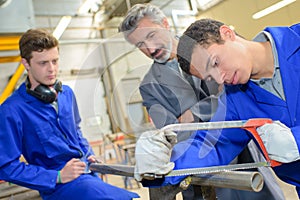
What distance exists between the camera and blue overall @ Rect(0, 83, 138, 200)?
3.70 ft

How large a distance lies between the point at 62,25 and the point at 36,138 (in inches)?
202

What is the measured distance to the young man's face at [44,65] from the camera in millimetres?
1222

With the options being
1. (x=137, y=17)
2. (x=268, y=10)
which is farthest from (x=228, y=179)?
(x=268, y=10)

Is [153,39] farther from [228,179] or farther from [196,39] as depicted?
[228,179]

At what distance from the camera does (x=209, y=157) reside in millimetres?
881

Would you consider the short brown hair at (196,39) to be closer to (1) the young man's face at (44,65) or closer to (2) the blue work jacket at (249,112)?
(2) the blue work jacket at (249,112)

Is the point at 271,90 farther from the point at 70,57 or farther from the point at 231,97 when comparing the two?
the point at 70,57

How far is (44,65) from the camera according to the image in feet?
4.01

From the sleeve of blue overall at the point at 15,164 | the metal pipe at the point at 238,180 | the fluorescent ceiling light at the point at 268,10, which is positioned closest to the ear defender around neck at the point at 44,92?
the sleeve of blue overall at the point at 15,164

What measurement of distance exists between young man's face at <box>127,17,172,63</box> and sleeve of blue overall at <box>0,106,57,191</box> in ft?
2.33

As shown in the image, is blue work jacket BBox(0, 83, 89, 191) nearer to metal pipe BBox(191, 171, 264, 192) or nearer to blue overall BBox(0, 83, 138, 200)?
blue overall BBox(0, 83, 138, 200)

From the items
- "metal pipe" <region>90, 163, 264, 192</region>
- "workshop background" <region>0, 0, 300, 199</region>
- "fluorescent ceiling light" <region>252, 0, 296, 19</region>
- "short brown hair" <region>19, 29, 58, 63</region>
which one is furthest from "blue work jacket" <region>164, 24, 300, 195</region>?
"fluorescent ceiling light" <region>252, 0, 296, 19</region>

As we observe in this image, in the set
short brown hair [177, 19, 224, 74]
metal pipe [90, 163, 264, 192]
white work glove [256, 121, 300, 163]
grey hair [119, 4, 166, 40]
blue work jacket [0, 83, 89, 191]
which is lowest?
metal pipe [90, 163, 264, 192]

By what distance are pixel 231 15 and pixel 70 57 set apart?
4582 mm
